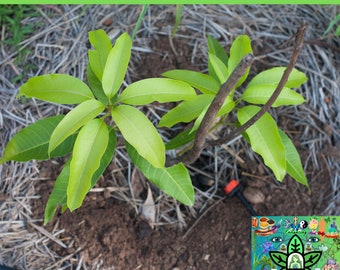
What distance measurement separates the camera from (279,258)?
4.81 feet

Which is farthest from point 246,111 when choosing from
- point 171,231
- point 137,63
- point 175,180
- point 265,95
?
point 137,63

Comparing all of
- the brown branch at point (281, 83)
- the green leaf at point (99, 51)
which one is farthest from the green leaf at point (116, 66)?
the brown branch at point (281, 83)

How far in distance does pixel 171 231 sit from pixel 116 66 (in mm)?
726

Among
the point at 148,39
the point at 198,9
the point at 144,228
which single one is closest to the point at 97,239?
the point at 144,228

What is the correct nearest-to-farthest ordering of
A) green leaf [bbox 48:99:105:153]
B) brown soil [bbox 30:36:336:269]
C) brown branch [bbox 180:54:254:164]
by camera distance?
1. brown branch [bbox 180:54:254:164]
2. green leaf [bbox 48:99:105:153]
3. brown soil [bbox 30:36:336:269]

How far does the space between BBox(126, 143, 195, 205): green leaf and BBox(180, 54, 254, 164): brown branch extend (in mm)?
48

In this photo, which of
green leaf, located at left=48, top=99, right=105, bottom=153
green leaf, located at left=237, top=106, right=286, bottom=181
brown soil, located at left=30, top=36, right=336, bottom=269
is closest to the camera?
green leaf, located at left=48, top=99, right=105, bottom=153

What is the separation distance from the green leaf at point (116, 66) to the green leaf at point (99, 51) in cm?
11

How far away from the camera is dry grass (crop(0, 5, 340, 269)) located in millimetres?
1779

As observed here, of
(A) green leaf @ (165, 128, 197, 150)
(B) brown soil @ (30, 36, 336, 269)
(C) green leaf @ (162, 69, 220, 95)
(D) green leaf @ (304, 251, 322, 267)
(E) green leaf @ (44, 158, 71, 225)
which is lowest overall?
(B) brown soil @ (30, 36, 336, 269)

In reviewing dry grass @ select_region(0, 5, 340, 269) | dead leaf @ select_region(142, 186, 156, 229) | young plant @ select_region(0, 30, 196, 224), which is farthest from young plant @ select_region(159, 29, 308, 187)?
dry grass @ select_region(0, 5, 340, 269)

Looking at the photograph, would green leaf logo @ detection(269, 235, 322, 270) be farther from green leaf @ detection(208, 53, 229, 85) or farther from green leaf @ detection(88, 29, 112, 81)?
green leaf @ detection(88, 29, 112, 81)

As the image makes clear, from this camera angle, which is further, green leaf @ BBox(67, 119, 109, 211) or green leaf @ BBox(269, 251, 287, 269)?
green leaf @ BBox(269, 251, 287, 269)

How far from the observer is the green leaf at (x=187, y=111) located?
1378 millimetres
